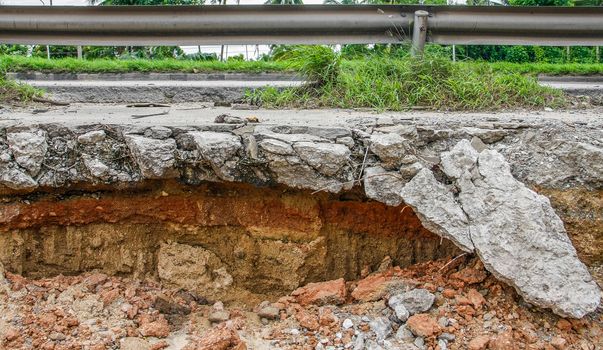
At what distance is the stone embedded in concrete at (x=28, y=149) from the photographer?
293 centimetres

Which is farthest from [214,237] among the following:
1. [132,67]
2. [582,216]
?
[132,67]

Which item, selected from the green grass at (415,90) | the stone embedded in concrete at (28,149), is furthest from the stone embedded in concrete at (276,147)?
the stone embedded in concrete at (28,149)

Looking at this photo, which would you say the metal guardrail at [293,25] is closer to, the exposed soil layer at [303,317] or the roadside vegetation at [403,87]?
the roadside vegetation at [403,87]

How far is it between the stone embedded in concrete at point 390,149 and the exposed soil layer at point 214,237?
0.36 meters

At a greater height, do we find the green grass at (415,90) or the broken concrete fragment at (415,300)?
the green grass at (415,90)

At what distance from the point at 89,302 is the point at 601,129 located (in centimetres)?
295

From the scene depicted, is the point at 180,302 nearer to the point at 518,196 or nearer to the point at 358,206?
the point at 358,206

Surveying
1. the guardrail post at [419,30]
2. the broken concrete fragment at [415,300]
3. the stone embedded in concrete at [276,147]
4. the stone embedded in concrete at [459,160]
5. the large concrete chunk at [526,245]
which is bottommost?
the broken concrete fragment at [415,300]

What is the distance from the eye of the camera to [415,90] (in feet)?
12.9

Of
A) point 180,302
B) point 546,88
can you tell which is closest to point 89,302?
point 180,302

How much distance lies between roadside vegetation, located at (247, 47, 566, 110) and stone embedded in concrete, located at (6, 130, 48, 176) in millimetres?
1597

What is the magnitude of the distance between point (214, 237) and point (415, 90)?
1.78 metres

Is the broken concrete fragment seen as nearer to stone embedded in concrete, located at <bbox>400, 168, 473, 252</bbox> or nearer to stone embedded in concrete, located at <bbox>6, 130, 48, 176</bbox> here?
stone embedded in concrete, located at <bbox>400, 168, 473, 252</bbox>

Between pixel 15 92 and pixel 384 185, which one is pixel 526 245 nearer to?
pixel 384 185
